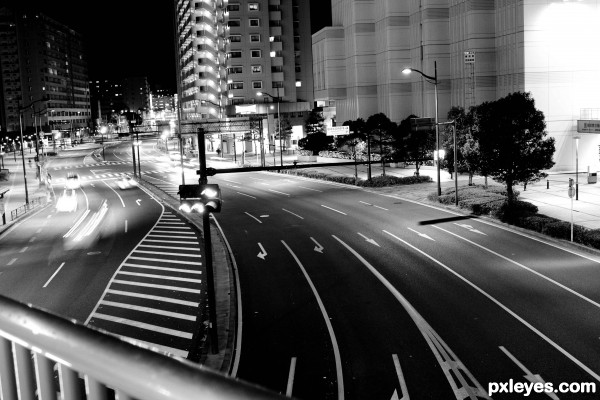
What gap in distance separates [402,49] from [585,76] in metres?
27.7

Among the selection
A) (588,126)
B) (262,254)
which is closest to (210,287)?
(262,254)

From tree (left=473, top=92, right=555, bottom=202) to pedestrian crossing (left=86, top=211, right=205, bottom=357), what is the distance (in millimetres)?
20886

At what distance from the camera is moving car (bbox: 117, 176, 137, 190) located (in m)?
72.2

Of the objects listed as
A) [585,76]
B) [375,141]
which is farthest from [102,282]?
[585,76]

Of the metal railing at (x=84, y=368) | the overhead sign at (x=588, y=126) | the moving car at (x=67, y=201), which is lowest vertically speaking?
the moving car at (x=67, y=201)

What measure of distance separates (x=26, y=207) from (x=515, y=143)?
141ft

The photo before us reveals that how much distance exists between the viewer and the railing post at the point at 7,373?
2.21 m

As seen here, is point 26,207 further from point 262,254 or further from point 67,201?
point 262,254

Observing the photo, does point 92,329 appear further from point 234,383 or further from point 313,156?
point 313,156

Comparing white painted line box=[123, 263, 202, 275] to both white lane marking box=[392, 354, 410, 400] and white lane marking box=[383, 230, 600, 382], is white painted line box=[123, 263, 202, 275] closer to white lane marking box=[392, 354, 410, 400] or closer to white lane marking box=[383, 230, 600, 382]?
white lane marking box=[383, 230, 600, 382]

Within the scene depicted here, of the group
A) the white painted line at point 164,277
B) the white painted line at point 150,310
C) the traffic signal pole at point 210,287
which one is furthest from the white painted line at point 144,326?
the white painted line at point 164,277

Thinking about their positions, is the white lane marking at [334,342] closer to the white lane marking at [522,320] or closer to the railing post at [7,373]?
the white lane marking at [522,320]

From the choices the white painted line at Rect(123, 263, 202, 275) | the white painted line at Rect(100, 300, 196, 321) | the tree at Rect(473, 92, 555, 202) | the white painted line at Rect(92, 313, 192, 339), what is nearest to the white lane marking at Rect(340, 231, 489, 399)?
the white painted line at Rect(92, 313, 192, 339)

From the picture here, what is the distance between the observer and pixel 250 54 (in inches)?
5049
